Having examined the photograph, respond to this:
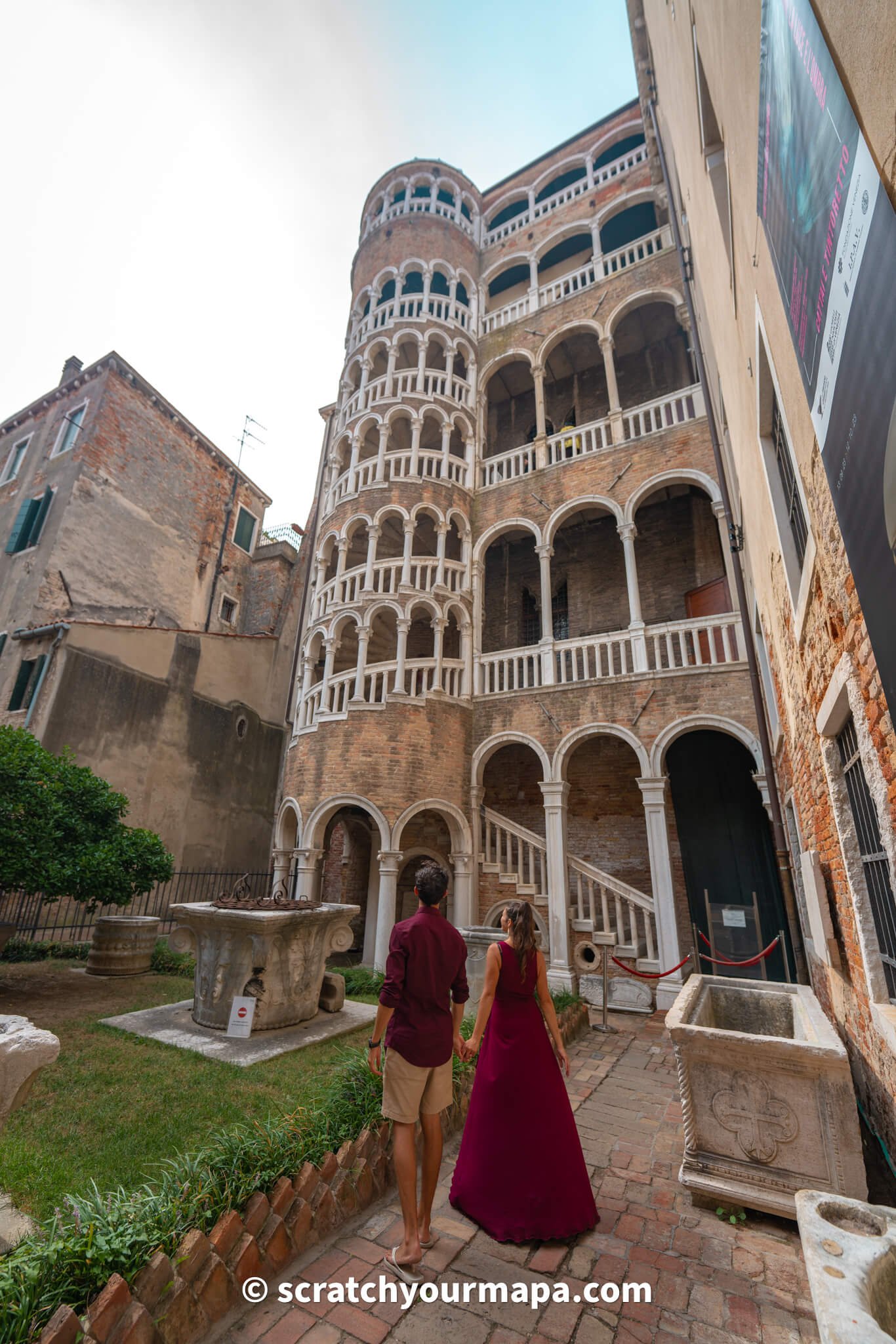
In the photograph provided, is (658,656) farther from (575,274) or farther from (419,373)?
(575,274)

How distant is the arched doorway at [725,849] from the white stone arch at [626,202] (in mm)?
16070

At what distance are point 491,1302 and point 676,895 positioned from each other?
10.4m

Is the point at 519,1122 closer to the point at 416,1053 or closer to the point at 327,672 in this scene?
the point at 416,1053

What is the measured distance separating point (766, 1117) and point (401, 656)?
1035 cm

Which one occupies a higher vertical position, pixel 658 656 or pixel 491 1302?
pixel 658 656

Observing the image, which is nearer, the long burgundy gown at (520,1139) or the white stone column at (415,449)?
the long burgundy gown at (520,1139)

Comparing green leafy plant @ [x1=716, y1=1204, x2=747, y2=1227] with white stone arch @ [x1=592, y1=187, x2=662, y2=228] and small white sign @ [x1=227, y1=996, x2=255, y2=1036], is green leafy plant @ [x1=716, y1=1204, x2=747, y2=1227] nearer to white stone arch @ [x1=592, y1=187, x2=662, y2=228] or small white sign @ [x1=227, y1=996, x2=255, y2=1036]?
small white sign @ [x1=227, y1=996, x2=255, y2=1036]

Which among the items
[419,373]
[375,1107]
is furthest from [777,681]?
[419,373]

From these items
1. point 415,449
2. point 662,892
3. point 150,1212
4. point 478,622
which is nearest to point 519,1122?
point 150,1212

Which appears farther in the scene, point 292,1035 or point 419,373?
point 419,373

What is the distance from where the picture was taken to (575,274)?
16.7 m

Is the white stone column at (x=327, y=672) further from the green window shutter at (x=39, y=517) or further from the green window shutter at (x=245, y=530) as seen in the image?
the green window shutter at (x=245, y=530)

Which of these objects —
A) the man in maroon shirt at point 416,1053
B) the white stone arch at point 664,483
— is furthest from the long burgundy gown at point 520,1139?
the white stone arch at point 664,483

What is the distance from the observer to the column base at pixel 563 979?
950cm
